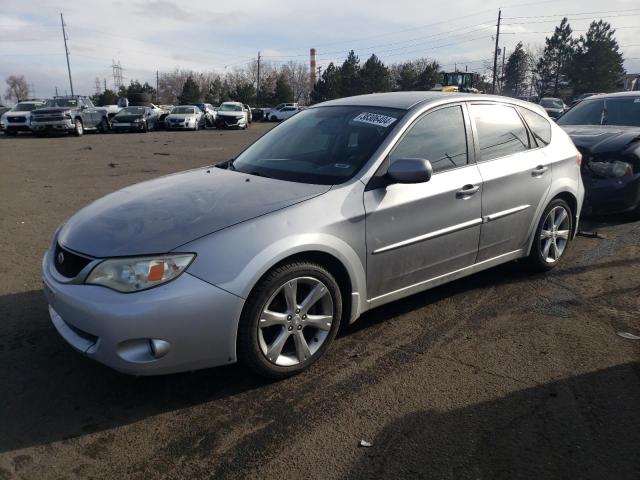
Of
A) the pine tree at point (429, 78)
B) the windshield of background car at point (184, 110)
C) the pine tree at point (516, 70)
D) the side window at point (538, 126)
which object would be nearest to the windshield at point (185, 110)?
the windshield of background car at point (184, 110)

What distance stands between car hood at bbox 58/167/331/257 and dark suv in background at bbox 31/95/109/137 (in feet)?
69.6

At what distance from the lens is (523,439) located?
8.88 ft

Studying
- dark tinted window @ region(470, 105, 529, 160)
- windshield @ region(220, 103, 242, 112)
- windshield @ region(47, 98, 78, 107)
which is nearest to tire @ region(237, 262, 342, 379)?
dark tinted window @ region(470, 105, 529, 160)

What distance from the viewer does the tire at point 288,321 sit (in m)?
3.05

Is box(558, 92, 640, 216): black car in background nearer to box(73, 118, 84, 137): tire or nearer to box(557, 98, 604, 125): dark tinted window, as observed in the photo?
box(557, 98, 604, 125): dark tinted window

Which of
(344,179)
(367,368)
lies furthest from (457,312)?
(344,179)

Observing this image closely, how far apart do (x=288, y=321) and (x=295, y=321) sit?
0.18 ft

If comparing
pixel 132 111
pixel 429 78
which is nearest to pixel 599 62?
pixel 429 78

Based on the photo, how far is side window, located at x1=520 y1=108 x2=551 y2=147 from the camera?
4.89 m

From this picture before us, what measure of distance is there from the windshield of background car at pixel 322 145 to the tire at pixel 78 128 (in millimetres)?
21467

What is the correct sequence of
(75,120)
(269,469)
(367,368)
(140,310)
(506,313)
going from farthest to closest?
(75,120) < (506,313) < (367,368) < (140,310) < (269,469)

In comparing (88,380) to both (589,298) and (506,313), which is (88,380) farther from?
(589,298)

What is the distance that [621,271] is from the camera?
520 cm

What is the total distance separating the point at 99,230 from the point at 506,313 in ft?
9.96
